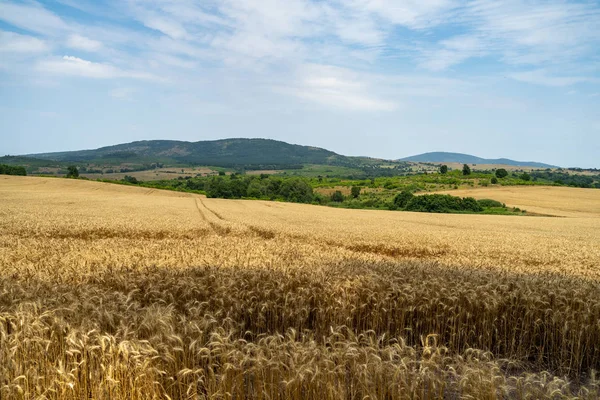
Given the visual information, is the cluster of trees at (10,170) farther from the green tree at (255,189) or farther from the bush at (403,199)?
the bush at (403,199)

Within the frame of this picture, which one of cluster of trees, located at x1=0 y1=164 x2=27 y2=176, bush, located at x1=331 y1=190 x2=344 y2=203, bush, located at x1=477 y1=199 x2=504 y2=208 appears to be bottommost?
bush, located at x1=331 y1=190 x2=344 y2=203

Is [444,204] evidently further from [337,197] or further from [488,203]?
[337,197]

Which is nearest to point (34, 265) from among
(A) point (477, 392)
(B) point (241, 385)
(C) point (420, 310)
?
(B) point (241, 385)

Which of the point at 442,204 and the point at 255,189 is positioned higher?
the point at 255,189

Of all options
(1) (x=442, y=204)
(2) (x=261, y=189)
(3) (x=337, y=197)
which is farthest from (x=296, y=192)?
(1) (x=442, y=204)

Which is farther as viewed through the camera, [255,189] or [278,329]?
[255,189]

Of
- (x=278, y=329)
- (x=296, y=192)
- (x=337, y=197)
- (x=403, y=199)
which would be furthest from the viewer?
(x=296, y=192)

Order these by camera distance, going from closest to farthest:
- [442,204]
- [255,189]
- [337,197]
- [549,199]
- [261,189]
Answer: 1. [442,204]
2. [549,199]
3. [337,197]
4. [255,189]
5. [261,189]

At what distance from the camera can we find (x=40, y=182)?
81.0 meters

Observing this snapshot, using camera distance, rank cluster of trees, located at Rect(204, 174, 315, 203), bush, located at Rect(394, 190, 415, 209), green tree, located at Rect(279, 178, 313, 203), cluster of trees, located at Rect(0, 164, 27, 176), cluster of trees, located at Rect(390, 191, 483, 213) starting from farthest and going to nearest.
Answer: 1. cluster of trees, located at Rect(0, 164, 27, 176)
2. green tree, located at Rect(279, 178, 313, 203)
3. cluster of trees, located at Rect(204, 174, 315, 203)
4. bush, located at Rect(394, 190, 415, 209)
5. cluster of trees, located at Rect(390, 191, 483, 213)

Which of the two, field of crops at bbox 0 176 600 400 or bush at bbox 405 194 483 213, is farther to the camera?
bush at bbox 405 194 483 213

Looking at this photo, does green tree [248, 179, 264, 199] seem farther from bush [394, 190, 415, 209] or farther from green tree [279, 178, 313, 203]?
bush [394, 190, 415, 209]

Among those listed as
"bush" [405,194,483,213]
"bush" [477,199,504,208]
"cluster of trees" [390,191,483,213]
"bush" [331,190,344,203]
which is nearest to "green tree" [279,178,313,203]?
"bush" [331,190,344,203]

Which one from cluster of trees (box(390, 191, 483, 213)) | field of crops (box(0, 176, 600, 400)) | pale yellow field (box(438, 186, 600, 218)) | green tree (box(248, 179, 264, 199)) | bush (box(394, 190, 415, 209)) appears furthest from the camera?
green tree (box(248, 179, 264, 199))
